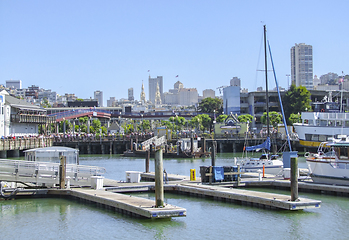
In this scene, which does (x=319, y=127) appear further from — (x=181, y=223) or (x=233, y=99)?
(x=233, y=99)

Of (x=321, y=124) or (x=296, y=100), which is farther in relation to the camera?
(x=296, y=100)

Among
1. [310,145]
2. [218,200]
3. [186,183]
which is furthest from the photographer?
[310,145]

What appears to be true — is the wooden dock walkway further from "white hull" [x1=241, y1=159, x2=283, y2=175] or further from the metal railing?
"white hull" [x1=241, y1=159, x2=283, y2=175]

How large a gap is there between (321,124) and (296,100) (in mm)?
56216

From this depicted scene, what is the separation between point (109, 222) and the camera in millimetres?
23781

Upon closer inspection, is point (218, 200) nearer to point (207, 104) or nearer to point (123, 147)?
point (123, 147)

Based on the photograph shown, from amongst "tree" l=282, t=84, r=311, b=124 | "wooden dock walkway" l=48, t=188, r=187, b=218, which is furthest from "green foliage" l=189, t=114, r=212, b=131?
"wooden dock walkway" l=48, t=188, r=187, b=218

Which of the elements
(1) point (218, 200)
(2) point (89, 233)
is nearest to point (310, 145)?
(1) point (218, 200)

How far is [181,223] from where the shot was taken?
23359mm

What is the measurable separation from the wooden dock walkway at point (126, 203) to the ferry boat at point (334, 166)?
1328 centimetres

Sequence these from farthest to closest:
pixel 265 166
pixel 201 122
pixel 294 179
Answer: pixel 201 122, pixel 265 166, pixel 294 179

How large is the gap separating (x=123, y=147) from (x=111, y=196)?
63.9m

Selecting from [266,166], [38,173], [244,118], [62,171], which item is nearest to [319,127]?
[266,166]

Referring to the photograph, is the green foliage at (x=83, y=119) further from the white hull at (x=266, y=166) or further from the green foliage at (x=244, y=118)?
the white hull at (x=266, y=166)
